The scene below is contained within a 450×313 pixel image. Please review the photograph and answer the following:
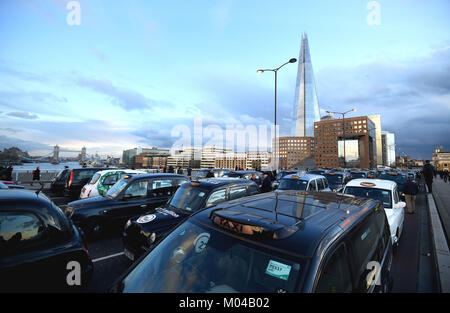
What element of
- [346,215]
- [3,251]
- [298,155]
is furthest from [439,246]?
[298,155]

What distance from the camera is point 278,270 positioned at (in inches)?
53.1

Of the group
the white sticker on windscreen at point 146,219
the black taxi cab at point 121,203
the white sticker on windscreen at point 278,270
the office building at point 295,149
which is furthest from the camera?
the office building at point 295,149

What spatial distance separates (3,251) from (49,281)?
57 cm

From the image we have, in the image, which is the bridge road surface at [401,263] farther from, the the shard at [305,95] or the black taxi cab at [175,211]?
the the shard at [305,95]

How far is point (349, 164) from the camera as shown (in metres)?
114

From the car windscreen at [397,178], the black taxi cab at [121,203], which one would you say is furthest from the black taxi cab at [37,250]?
the car windscreen at [397,178]

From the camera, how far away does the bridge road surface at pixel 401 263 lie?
11.5 feet

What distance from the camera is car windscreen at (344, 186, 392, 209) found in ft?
18.0

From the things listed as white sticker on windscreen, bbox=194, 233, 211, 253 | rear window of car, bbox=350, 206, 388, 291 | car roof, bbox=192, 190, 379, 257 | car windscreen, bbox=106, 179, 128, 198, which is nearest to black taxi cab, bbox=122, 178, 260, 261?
white sticker on windscreen, bbox=194, 233, 211, 253

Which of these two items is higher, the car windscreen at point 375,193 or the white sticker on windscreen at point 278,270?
the white sticker on windscreen at point 278,270

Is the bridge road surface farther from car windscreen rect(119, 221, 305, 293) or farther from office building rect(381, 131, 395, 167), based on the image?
office building rect(381, 131, 395, 167)

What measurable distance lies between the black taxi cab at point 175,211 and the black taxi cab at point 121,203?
4.25 feet

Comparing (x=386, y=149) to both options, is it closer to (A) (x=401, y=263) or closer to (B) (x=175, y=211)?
(A) (x=401, y=263)
